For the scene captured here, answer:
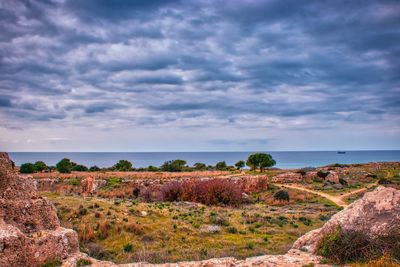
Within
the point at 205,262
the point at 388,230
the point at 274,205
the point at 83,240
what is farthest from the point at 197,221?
the point at 274,205

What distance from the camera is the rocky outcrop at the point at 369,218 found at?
12594mm

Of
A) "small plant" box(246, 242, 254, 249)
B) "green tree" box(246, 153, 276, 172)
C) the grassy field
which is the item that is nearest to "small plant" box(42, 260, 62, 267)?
the grassy field

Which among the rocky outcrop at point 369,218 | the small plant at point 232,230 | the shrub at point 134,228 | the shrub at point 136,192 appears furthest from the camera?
the shrub at point 136,192

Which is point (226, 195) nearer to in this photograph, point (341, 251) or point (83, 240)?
point (83, 240)

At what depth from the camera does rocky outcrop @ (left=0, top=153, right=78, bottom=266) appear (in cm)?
1052

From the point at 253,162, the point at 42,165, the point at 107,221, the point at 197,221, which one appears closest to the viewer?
the point at 107,221

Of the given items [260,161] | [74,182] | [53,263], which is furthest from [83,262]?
[260,161]

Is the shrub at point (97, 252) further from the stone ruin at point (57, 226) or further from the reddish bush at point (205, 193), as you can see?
the reddish bush at point (205, 193)

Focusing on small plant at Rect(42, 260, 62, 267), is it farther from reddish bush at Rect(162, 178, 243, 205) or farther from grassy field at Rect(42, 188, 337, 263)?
reddish bush at Rect(162, 178, 243, 205)

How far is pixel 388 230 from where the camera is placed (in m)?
12.4

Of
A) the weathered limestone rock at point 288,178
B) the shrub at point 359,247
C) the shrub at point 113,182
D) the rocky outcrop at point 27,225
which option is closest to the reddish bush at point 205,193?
the shrub at point 113,182

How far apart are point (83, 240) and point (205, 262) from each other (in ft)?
31.7

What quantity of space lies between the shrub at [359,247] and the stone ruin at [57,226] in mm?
394

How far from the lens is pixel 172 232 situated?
69.0ft
